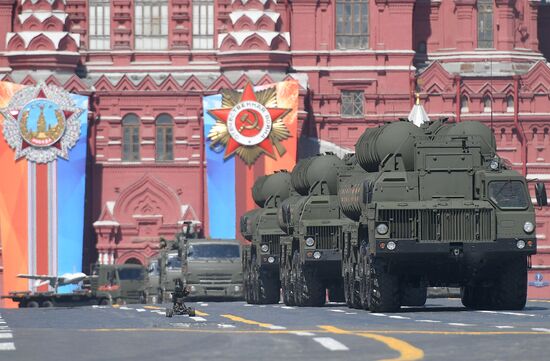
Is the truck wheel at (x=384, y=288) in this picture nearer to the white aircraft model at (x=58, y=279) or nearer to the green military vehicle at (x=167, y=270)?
the green military vehicle at (x=167, y=270)

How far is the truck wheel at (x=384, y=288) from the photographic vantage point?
41.4 meters

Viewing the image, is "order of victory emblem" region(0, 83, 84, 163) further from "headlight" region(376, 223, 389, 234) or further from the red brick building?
"headlight" region(376, 223, 389, 234)

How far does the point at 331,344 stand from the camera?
26.2 m

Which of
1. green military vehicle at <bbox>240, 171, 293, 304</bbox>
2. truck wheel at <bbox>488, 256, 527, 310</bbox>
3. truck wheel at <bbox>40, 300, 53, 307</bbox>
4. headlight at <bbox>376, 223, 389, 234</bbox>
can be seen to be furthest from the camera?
truck wheel at <bbox>40, 300, 53, 307</bbox>

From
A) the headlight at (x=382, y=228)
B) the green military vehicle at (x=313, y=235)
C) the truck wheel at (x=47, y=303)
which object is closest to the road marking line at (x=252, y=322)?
the headlight at (x=382, y=228)

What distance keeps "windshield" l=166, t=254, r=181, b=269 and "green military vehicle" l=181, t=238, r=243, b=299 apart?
509 cm

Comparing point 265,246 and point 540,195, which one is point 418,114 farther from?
point 540,195

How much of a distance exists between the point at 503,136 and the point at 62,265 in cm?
2543

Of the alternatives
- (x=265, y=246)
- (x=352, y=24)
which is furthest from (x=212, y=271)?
(x=352, y=24)

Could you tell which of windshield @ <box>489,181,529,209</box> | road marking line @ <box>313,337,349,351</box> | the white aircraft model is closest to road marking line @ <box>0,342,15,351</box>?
road marking line @ <box>313,337,349,351</box>

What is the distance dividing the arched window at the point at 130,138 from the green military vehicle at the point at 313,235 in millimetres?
50593

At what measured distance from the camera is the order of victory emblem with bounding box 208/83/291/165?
102750mm

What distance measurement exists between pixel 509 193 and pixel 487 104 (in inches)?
2607

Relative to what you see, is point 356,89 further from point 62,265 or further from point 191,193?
point 62,265
